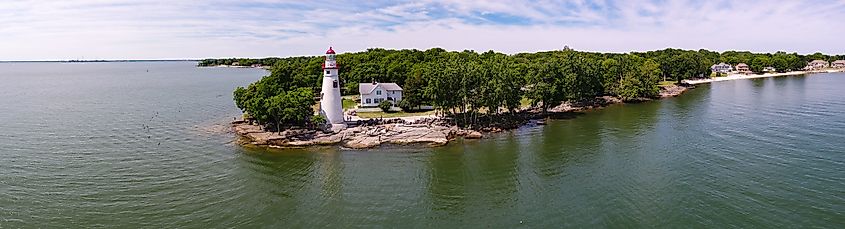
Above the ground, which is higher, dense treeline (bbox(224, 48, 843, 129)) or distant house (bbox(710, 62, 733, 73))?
distant house (bbox(710, 62, 733, 73))

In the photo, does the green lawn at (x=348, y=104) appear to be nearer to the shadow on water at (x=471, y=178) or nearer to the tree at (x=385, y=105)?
the tree at (x=385, y=105)

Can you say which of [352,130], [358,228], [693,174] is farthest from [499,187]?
[352,130]

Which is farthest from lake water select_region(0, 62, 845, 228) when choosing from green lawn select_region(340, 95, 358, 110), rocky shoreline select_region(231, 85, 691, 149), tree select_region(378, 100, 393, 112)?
tree select_region(378, 100, 393, 112)

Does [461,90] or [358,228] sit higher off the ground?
[461,90]

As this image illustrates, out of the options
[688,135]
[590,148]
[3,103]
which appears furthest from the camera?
[3,103]

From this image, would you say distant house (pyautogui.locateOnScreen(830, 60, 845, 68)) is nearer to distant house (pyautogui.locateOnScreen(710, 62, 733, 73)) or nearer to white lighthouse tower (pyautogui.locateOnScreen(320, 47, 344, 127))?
distant house (pyautogui.locateOnScreen(710, 62, 733, 73))

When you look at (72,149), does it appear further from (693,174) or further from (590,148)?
(693,174)

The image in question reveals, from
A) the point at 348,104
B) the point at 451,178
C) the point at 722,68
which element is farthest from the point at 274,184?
the point at 722,68
